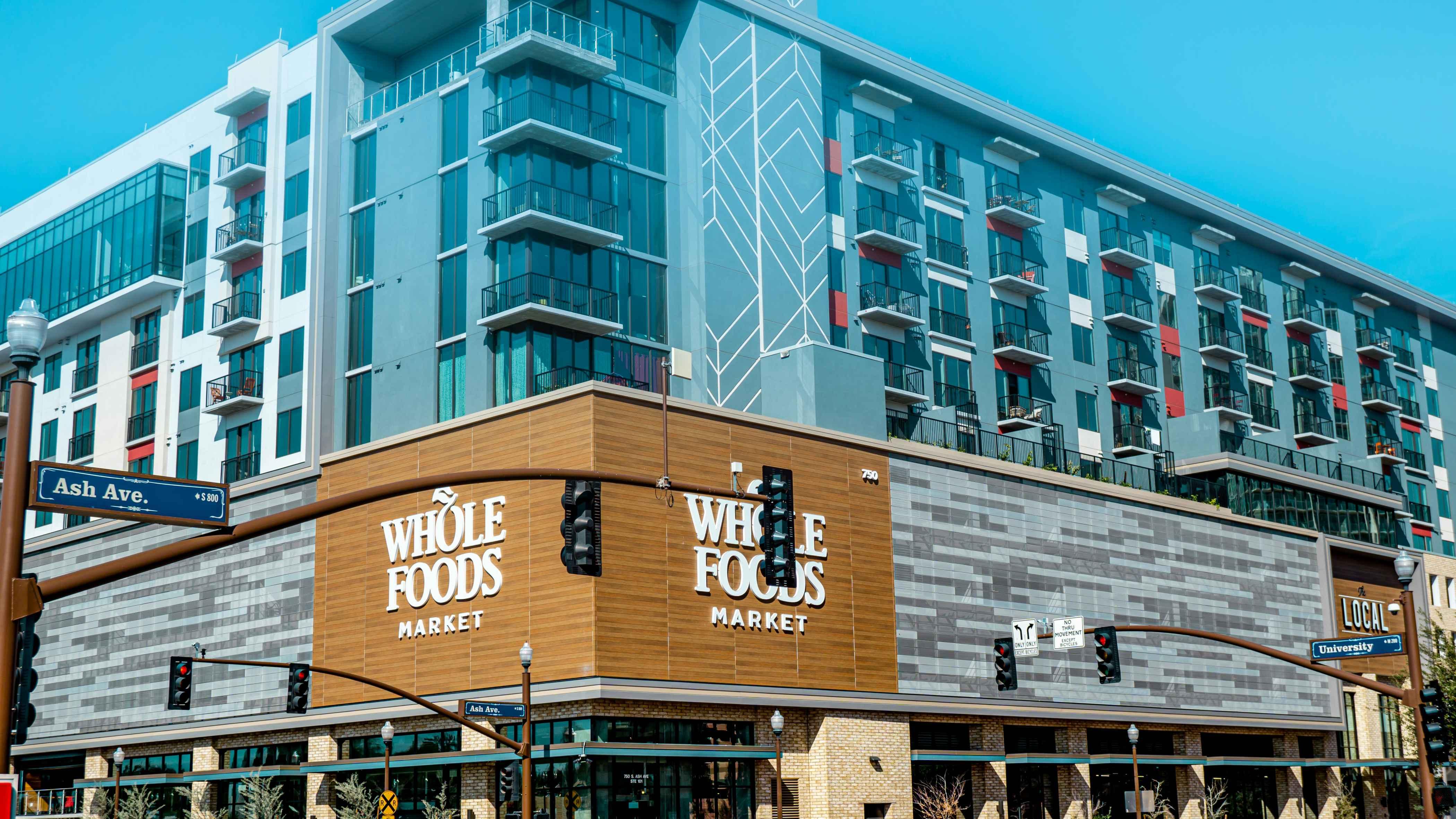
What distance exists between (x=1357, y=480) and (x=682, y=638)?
49.6m

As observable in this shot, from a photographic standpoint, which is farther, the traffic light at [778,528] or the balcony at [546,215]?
the balcony at [546,215]

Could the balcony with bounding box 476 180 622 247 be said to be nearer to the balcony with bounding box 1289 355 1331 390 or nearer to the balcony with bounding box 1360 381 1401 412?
the balcony with bounding box 1289 355 1331 390

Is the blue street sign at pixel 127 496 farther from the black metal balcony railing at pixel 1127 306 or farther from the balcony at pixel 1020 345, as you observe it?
the black metal balcony railing at pixel 1127 306

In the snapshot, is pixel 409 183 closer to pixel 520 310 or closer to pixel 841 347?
pixel 520 310

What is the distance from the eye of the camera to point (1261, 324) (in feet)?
277

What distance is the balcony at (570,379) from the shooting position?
5266cm

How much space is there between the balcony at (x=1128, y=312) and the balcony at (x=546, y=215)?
3011 cm

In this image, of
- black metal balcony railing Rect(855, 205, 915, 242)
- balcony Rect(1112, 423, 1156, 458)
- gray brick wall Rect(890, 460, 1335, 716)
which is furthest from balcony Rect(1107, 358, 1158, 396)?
black metal balcony railing Rect(855, 205, 915, 242)

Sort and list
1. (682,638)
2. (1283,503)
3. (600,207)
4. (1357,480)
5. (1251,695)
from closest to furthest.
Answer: (682,638) → (600,207) → (1251,695) → (1283,503) → (1357,480)

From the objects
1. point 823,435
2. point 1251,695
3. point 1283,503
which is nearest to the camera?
point 823,435

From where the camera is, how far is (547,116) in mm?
54406

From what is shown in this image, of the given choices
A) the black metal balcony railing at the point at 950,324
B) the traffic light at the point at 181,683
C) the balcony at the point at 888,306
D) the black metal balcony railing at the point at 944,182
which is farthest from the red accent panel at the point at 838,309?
the traffic light at the point at 181,683

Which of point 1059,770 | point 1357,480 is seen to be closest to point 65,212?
point 1059,770

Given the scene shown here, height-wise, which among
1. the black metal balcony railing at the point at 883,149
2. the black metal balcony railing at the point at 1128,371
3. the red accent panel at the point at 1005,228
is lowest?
the black metal balcony railing at the point at 1128,371
